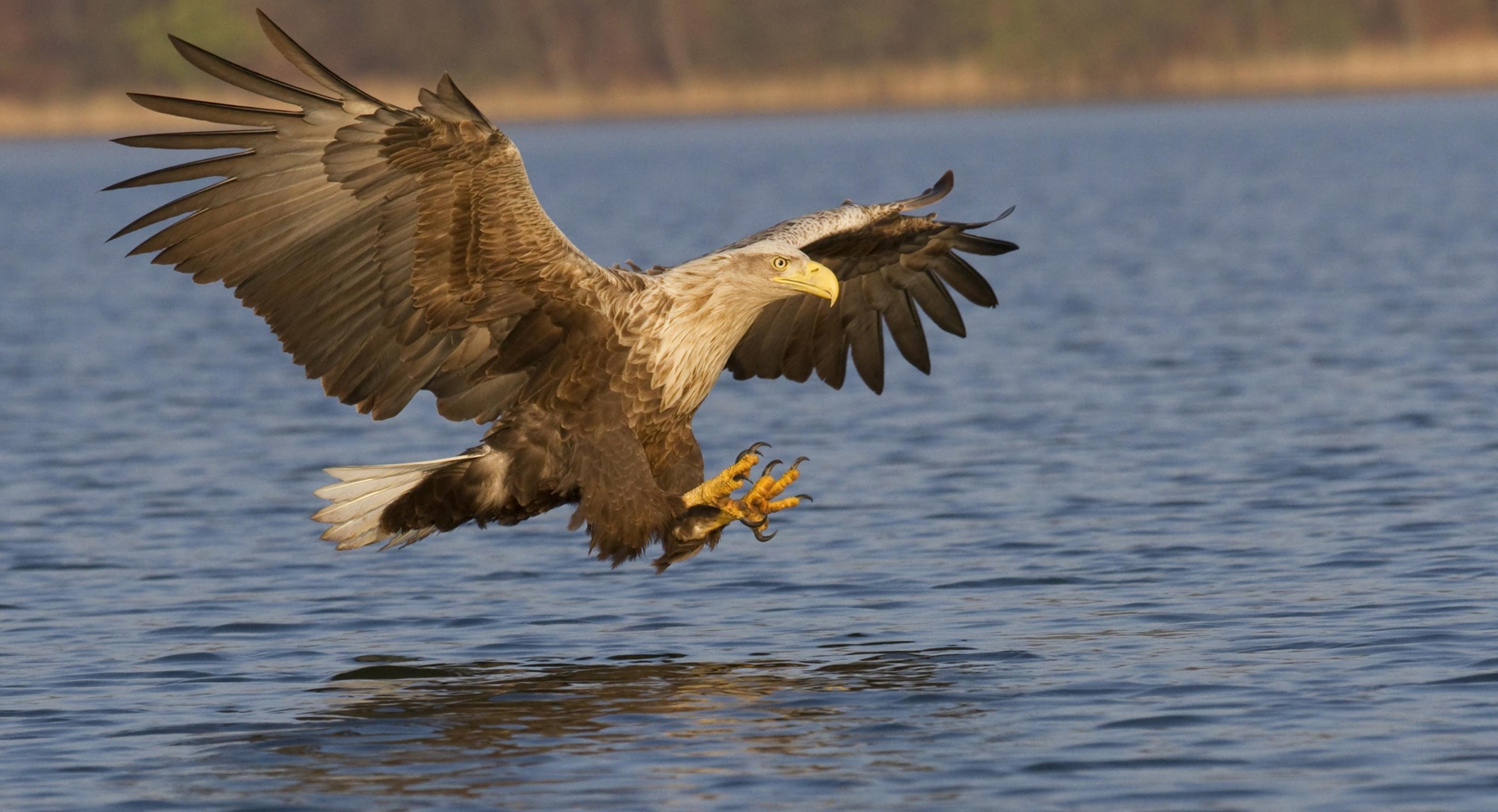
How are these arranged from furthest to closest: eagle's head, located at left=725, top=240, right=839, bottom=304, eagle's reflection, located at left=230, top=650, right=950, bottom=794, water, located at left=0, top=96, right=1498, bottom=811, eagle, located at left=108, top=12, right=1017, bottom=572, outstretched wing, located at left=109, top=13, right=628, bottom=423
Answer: eagle's head, located at left=725, top=240, right=839, bottom=304, eagle, located at left=108, top=12, right=1017, bottom=572, outstretched wing, located at left=109, top=13, right=628, bottom=423, eagle's reflection, located at left=230, top=650, right=950, bottom=794, water, located at left=0, top=96, right=1498, bottom=811

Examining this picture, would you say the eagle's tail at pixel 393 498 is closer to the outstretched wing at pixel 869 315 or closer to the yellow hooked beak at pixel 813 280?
the yellow hooked beak at pixel 813 280

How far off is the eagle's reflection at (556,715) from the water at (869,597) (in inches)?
0.7

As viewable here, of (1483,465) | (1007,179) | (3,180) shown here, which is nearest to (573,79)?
(3,180)

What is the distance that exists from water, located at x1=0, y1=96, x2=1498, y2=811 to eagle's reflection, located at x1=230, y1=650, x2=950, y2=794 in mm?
18

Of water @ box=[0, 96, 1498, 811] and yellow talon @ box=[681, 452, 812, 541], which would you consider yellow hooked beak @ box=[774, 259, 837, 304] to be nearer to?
yellow talon @ box=[681, 452, 812, 541]

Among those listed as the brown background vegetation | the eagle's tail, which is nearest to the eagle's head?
the eagle's tail

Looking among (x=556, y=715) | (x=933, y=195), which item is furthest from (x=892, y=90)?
(x=556, y=715)

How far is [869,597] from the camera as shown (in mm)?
8734

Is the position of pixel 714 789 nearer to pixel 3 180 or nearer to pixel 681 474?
pixel 681 474

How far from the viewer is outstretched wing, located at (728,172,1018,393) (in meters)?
9.38

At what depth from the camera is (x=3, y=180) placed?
54719 mm

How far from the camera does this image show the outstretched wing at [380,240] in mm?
7270

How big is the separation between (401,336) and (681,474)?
3.47ft

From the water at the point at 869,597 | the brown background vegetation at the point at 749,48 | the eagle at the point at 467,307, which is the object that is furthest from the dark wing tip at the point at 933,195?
the brown background vegetation at the point at 749,48
